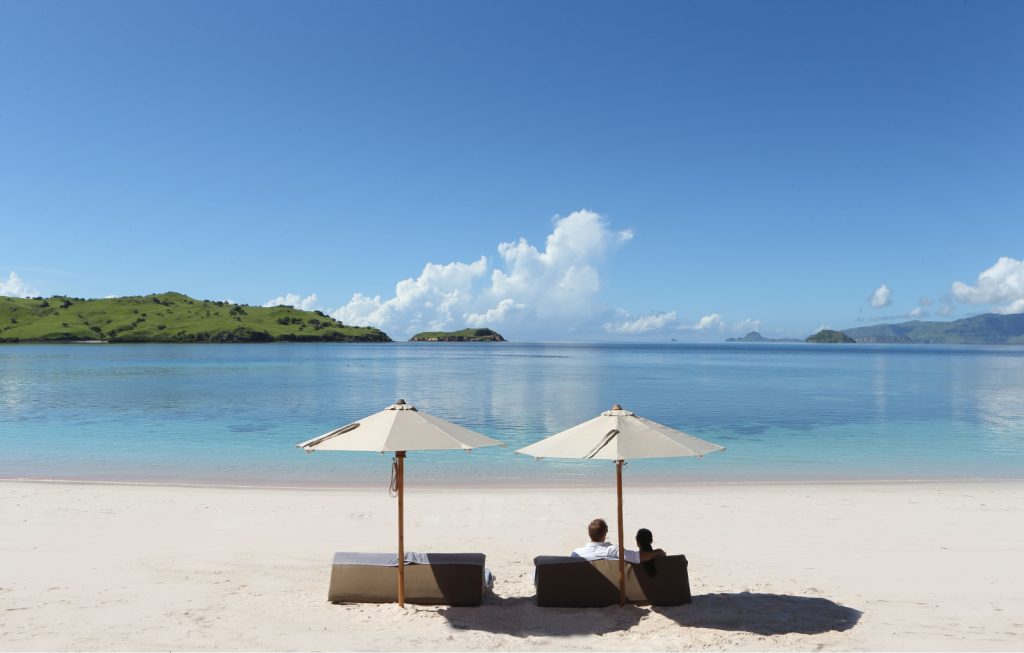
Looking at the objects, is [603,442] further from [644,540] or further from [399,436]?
[399,436]

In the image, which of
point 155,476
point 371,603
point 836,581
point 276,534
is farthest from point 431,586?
point 155,476

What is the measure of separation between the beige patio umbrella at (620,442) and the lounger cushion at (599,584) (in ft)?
1.24

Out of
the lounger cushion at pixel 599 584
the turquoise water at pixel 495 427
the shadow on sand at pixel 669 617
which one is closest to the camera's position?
the shadow on sand at pixel 669 617

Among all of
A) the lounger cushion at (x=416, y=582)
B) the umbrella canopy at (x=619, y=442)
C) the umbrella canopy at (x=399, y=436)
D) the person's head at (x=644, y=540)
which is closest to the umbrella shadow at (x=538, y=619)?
the lounger cushion at (x=416, y=582)

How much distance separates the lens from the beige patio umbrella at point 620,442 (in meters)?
8.43

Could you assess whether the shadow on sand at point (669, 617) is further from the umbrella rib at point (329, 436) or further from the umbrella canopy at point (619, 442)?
the umbrella rib at point (329, 436)

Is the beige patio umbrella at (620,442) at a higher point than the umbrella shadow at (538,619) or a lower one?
higher

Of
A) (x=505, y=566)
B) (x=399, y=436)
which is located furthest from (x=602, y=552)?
(x=399, y=436)

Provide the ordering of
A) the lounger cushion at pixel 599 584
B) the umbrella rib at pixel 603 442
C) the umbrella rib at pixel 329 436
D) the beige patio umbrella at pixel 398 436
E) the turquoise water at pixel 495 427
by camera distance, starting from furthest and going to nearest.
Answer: the turquoise water at pixel 495 427
the lounger cushion at pixel 599 584
the umbrella rib at pixel 329 436
the umbrella rib at pixel 603 442
the beige patio umbrella at pixel 398 436

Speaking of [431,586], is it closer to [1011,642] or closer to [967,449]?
[1011,642]

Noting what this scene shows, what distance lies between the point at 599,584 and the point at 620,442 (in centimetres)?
243

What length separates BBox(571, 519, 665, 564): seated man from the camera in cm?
962

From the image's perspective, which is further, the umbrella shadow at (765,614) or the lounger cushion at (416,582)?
the lounger cushion at (416,582)

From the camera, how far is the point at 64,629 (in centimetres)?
862
